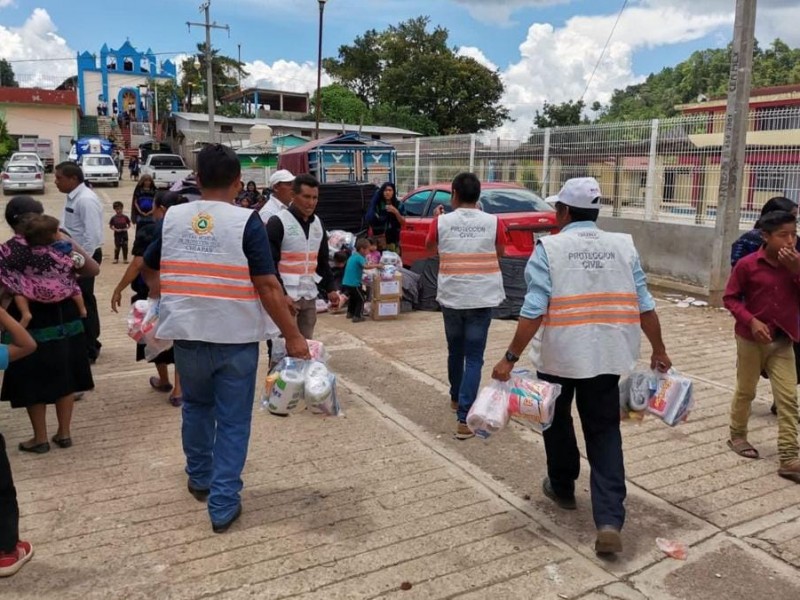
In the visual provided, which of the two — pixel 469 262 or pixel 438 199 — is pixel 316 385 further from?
pixel 438 199

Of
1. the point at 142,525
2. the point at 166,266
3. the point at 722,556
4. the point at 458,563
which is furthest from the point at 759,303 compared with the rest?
the point at 142,525

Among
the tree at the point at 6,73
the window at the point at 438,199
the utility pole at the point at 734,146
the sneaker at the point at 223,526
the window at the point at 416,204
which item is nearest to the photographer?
the sneaker at the point at 223,526

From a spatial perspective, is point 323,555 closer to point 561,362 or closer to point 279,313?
point 279,313

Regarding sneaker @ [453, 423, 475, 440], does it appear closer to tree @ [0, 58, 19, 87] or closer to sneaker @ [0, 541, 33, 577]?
sneaker @ [0, 541, 33, 577]

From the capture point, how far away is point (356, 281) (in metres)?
8.70

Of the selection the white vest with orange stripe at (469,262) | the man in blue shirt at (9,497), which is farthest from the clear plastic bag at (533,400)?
the man in blue shirt at (9,497)

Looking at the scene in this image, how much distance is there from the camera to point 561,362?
321cm

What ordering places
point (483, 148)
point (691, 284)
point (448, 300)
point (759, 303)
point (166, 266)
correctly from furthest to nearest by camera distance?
1. point (483, 148)
2. point (691, 284)
3. point (448, 300)
4. point (759, 303)
5. point (166, 266)

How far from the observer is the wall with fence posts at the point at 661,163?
9445 millimetres

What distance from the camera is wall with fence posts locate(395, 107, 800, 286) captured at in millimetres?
Answer: 9445

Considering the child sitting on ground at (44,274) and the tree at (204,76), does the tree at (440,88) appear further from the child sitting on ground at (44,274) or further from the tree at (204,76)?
the child sitting on ground at (44,274)

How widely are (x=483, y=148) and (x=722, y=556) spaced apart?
1279 centimetres

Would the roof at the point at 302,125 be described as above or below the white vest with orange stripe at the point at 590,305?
above

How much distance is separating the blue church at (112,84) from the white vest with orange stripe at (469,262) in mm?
60669
